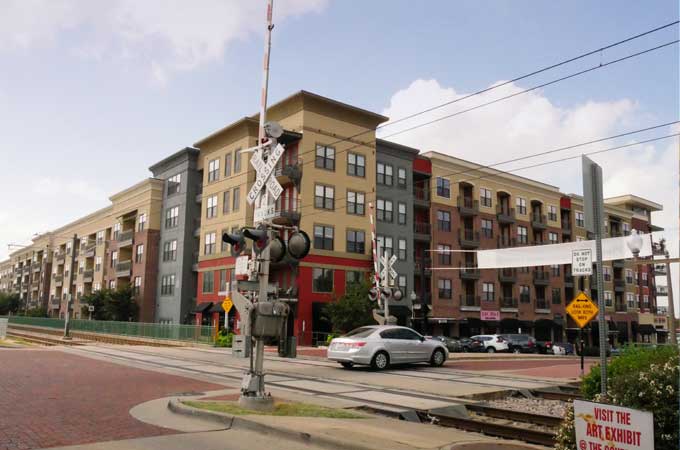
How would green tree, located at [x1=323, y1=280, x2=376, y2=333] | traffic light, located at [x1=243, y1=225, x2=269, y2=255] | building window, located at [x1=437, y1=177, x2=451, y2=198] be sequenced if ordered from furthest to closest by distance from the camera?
building window, located at [x1=437, y1=177, x2=451, y2=198] → green tree, located at [x1=323, y1=280, x2=376, y2=333] → traffic light, located at [x1=243, y1=225, x2=269, y2=255]

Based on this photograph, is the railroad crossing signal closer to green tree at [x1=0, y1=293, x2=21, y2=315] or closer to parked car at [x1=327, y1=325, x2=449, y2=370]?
parked car at [x1=327, y1=325, x2=449, y2=370]

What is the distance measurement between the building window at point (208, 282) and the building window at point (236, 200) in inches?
238

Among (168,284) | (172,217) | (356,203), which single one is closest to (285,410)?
(356,203)

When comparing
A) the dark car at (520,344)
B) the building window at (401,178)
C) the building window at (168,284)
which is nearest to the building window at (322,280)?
the building window at (401,178)

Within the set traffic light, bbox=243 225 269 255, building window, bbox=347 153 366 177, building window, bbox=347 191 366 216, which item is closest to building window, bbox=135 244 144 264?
building window, bbox=347 191 366 216

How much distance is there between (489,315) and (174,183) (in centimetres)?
3295

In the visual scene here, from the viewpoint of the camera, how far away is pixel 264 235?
1060 centimetres

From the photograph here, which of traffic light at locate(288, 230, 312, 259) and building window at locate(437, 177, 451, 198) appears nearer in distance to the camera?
traffic light at locate(288, 230, 312, 259)

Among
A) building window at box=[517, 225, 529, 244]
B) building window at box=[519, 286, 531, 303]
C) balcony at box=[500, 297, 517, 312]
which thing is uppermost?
building window at box=[517, 225, 529, 244]

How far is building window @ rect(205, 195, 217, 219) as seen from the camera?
4997 cm

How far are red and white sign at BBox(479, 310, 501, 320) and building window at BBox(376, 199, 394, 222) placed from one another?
14141mm

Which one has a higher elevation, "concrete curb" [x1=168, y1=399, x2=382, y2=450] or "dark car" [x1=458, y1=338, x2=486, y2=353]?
"concrete curb" [x1=168, y1=399, x2=382, y2=450]

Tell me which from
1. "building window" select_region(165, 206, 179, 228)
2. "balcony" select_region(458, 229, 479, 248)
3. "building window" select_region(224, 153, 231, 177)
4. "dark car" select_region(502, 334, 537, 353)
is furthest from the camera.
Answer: "building window" select_region(165, 206, 179, 228)

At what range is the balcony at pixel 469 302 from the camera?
2119 inches
